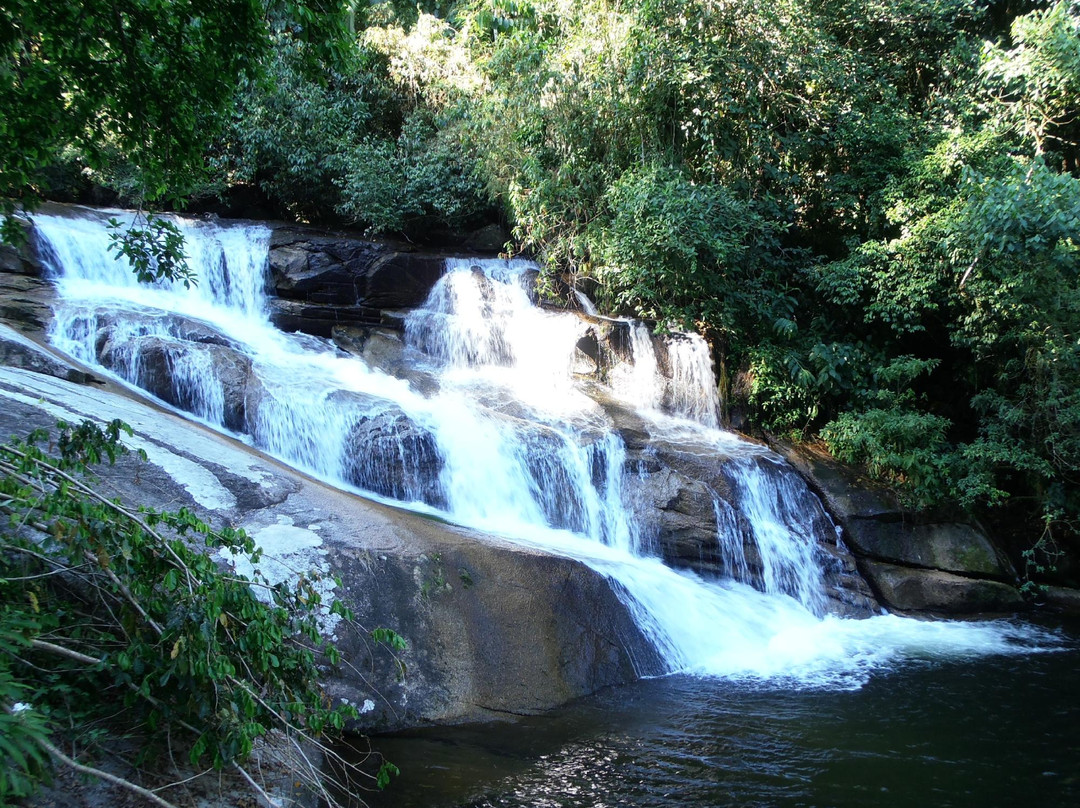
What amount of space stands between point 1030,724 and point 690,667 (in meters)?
2.95

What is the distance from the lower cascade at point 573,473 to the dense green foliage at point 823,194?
83.3 inches

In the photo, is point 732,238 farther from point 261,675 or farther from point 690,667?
point 261,675

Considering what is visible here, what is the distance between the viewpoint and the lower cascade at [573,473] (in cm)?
854

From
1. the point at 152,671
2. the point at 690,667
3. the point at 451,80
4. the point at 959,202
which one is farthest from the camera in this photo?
the point at 451,80

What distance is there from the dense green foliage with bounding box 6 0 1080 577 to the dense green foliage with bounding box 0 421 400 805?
30.8 feet

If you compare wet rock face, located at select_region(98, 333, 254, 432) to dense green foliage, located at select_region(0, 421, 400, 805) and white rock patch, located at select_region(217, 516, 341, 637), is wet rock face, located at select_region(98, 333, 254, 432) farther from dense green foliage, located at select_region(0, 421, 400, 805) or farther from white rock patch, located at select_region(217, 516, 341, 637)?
dense green foliage, located at select_region(0, 421, 400, 805)

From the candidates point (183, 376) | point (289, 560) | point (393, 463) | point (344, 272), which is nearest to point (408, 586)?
point (289, 560)

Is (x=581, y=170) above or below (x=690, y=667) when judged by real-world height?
above

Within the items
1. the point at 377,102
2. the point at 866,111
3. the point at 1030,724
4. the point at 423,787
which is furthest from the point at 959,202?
the point at 377,102

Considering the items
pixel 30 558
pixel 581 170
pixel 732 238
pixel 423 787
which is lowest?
pixel 423 787

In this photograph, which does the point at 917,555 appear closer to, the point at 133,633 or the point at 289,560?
the point at 289,560

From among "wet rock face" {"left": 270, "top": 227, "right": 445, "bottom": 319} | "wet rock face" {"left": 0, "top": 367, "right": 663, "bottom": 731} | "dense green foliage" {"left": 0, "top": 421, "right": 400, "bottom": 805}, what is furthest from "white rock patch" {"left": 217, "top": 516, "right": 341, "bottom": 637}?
"wet rock face" {"left": 270, "top": 227, "right": 445, "bottom": 319}

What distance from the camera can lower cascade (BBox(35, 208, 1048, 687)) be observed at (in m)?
8.54

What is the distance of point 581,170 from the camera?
Answer: 1398cm
